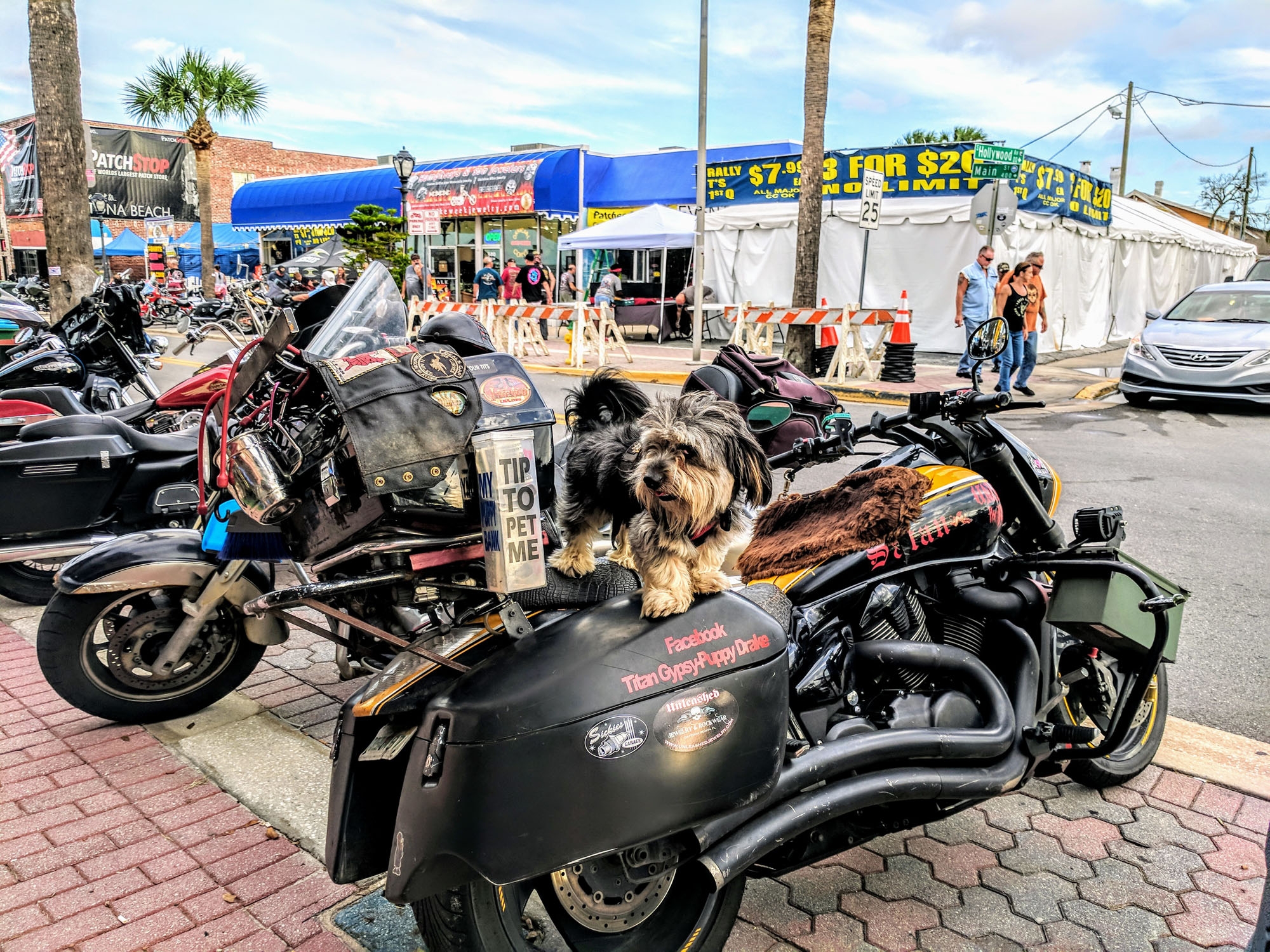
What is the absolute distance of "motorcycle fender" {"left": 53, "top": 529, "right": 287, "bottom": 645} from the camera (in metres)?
3.46

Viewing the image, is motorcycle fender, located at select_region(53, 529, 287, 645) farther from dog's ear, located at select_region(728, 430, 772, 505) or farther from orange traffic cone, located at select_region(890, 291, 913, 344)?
orange traffic cone, located at select_region(890, 291, 913, 344)

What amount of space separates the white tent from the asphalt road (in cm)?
625

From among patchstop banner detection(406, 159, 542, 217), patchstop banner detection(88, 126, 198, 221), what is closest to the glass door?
patchstop banner detection(406, 159, 542, 217)

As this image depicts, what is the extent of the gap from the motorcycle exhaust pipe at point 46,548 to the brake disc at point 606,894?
3726 millimetres

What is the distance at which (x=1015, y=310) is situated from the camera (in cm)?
735

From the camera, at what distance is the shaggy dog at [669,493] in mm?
2041

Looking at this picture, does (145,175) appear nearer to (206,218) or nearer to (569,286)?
(206,218)

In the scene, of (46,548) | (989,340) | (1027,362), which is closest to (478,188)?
(1027,362)

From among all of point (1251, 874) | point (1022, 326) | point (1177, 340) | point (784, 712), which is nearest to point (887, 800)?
point (784, 712)

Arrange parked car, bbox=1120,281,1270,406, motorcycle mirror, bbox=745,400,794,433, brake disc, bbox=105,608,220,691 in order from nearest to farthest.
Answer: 1. motorcycle mirror, bbox=745,400,794,433
2. brake disc, bbox=105,608,220,691
3. parked car, bbox=1120,281,1270,406

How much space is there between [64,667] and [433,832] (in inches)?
96.7

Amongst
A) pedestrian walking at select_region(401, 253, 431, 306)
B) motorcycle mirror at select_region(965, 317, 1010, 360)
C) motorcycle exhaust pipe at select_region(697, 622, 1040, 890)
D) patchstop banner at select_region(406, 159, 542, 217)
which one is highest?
patchstop banner at select_region(406, 159, 542, 217)

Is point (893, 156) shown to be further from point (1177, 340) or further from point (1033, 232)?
point (1177, 340)

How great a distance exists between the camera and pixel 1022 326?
40.3 ft
